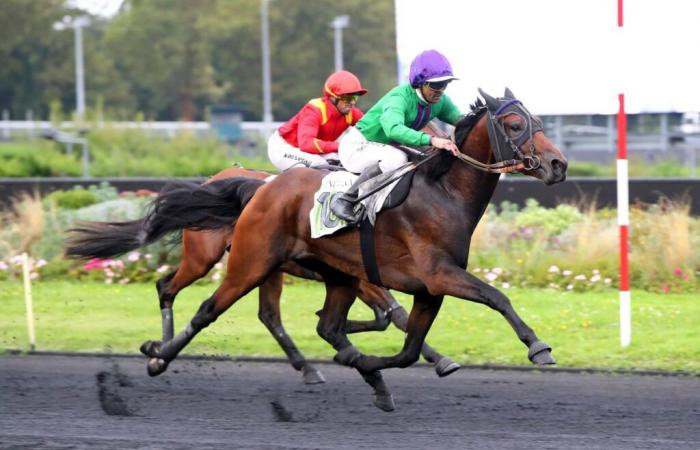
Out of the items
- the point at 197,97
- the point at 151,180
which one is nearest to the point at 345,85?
the point at 151,180

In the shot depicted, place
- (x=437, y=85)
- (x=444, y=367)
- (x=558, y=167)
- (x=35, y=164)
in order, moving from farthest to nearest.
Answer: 1. (x=35, y=164)
2. (x=444, y=367)
3. (x=437, y=85)
4. (x=558, y=167)

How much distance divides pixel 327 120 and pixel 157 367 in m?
1.98

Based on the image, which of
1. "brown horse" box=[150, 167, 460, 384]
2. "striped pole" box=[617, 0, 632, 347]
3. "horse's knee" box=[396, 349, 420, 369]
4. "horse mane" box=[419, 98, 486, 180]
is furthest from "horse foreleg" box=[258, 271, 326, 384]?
"striped pole" box=[617, 0, 632, 347]

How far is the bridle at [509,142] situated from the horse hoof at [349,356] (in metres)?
1.38

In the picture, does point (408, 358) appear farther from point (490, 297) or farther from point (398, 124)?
point (398, 124)

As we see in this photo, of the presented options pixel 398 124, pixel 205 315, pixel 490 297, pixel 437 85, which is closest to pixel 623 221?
pixel 437 85

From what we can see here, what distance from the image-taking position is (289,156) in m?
8.77

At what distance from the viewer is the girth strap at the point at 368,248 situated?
7.14 metres

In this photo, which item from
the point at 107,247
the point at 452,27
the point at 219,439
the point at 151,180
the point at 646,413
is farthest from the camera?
the point at 151,180

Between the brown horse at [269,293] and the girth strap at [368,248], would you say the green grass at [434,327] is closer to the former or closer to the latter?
the brown horse at [269,293]

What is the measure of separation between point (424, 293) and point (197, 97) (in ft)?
144

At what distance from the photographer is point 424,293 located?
7.00m

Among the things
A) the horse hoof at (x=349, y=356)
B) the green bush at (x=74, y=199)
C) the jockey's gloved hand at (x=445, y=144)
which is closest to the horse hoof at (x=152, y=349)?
the horse hoof at (x=349, y=356)

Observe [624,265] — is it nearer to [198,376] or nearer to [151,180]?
[198,376]
